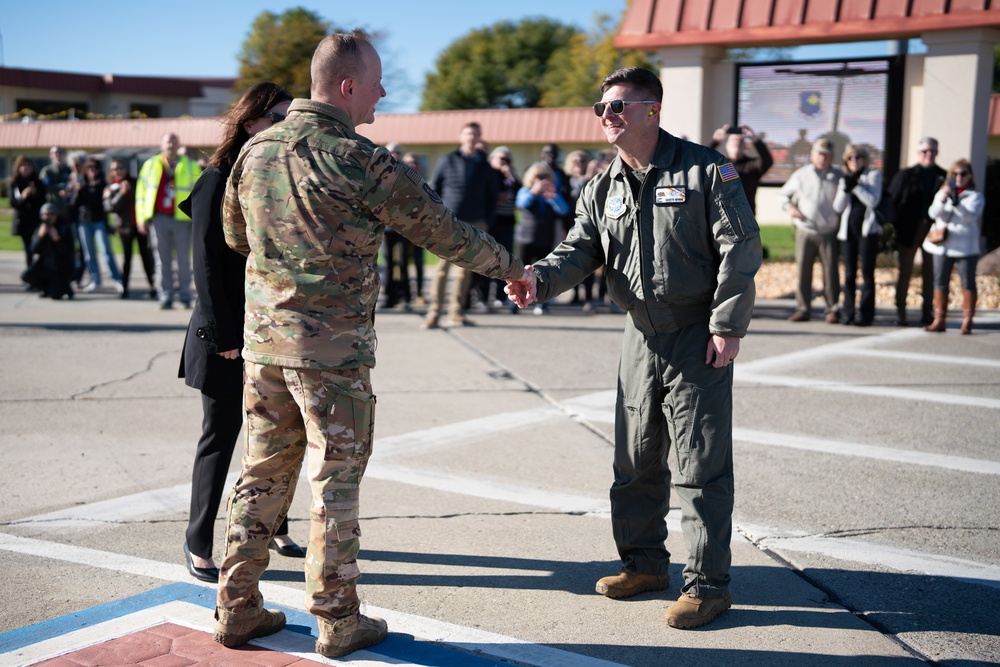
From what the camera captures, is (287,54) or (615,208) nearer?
(615,208)

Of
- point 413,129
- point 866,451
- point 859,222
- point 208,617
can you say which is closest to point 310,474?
point 208,617

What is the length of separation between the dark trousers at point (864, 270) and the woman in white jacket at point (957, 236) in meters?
0.66

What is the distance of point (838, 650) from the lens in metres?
3.58

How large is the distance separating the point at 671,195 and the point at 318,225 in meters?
1.39

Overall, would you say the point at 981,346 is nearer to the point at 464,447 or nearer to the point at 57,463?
the point at 464,447

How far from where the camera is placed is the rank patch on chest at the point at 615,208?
402 centimetres

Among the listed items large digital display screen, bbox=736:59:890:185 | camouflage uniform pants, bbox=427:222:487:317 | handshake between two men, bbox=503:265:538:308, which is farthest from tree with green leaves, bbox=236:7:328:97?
handshake between two men, bbox=503:265:538:308

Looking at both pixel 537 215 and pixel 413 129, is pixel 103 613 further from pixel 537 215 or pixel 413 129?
pixel 413 129

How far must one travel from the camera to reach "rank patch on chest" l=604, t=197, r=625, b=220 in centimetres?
402

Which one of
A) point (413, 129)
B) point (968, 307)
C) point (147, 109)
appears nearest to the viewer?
point (968, 307)

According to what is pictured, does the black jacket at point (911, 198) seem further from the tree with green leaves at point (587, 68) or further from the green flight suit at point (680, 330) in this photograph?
the tree with green leaves at point (587, 68)

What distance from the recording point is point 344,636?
11.3 feet

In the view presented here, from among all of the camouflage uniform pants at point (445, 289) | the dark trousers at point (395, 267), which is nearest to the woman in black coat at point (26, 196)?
the dark trousers at point (395, 267)

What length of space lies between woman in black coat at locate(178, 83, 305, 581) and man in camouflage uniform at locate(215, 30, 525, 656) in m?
0.58
